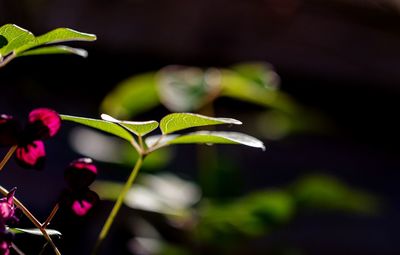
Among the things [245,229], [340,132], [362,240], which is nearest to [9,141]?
[245,229]

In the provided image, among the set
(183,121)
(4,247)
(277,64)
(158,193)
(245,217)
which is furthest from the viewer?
(277,64)

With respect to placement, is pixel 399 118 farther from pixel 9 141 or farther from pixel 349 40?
pixel 9 141

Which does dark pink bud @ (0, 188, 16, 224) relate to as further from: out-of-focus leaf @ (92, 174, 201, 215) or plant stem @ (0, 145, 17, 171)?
out-of-focus leaf @ (92, 174, 201, 215)

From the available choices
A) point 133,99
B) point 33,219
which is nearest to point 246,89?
point 133,99

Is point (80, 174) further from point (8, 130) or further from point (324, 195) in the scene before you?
point (324, 195)

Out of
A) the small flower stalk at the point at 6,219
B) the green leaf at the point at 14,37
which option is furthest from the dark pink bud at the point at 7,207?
the green leaf at the point at 14,37

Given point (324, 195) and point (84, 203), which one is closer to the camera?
point (84, 203)

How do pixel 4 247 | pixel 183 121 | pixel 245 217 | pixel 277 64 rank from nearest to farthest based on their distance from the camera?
pixel 4 247
pixel 183 121
pixel 245 217
pixel 277 64

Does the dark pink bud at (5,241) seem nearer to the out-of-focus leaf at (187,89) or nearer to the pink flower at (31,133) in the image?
the pink flower at (31,133)

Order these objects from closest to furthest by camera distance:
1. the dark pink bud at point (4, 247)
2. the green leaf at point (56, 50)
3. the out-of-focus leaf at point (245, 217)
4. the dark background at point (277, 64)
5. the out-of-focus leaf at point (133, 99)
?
the dark pink bud at point (4, 247)
the green leaf at point (56, 50)
the out-of-focus leaf at point (245, 217)
the out-of-focus leaf at point (133, 99)
the dark background at point (277, 64)
